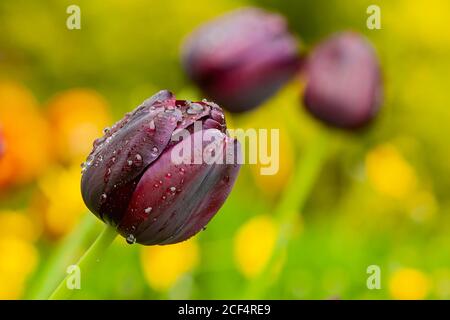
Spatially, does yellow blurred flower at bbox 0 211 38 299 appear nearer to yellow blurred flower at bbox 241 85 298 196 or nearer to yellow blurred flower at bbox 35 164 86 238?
yellow blurred flower at bbox 35 164 86 238

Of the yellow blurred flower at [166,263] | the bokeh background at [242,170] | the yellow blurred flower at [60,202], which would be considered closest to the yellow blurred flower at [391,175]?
the bokeh background at [242,170]

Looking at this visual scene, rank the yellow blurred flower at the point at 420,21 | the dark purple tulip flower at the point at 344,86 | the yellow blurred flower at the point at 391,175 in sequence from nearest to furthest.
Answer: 1. the dark purple tulip flower at the point at 344,86
2. the yellow blurred flower at the point at 391,175
3. the yellow blurred flower at the point at 420,21

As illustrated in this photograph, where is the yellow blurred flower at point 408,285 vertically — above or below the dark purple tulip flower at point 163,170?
below

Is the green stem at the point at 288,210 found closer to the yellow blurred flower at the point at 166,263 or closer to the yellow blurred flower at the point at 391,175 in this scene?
the yellow blurred flower at the point at 166,263

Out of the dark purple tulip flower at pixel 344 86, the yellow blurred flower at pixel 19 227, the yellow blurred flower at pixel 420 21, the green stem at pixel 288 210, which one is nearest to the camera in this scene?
the green stem at pixel 288 210

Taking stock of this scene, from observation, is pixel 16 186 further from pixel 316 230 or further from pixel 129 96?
pixel 129 96

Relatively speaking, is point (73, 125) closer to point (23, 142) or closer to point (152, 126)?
point (23, 142)

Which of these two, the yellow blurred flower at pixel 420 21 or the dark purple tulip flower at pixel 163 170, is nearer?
the dark purple tulip flower at pixel 163 170
